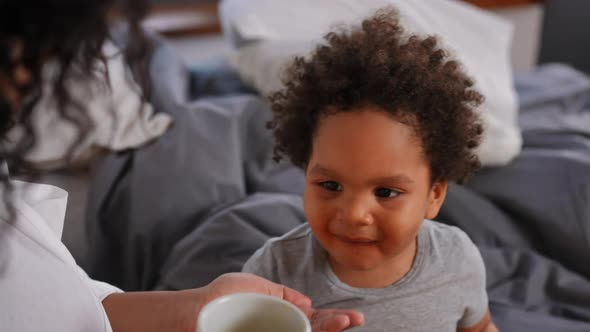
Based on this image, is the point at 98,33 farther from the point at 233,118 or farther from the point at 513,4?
the point at 513,4

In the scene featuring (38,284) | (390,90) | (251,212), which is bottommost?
(251,212)

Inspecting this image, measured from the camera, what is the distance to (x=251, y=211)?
104cm

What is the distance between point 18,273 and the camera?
61 centimetres

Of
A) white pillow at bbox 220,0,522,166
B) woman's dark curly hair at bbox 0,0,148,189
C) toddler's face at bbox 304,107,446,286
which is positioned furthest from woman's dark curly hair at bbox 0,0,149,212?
white pillow at bbox 220,0,522,166

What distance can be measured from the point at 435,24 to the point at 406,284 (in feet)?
1.65

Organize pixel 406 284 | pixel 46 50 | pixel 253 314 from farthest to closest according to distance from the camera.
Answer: pixel 406 284
pixel 253 314
pixel 46 50

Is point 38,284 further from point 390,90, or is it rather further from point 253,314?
point 390,90

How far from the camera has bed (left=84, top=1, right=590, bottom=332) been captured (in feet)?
3.29

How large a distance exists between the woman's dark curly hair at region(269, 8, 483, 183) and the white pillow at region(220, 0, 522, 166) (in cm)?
36

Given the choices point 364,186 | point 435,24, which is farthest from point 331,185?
point 435,24

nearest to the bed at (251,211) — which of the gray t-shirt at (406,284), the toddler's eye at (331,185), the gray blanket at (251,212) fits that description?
the gray blanket at (251,212)

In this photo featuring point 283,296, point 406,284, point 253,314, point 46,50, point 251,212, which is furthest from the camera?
point 251,212

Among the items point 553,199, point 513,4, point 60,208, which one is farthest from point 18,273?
point 513,4

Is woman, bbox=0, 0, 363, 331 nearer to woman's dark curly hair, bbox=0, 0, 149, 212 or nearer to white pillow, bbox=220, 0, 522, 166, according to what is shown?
woman's dark curly hair, bbox=0, 0, 149, 212
